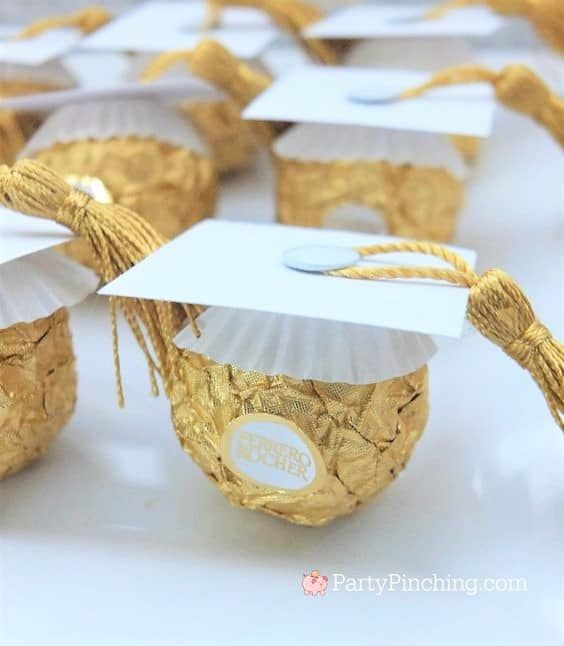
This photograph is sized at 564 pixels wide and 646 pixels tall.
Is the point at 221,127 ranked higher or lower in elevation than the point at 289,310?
lower

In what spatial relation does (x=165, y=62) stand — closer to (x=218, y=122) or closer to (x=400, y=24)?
(x=218, y=122)

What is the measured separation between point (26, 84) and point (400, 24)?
0.45m

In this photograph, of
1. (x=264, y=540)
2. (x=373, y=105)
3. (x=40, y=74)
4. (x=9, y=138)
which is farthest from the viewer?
(x=40, y=74)

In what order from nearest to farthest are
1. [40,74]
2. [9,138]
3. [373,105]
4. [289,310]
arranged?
[289,310]
[373,105]
[9,138]
[40,74]

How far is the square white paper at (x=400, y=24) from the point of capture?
3.62 ft

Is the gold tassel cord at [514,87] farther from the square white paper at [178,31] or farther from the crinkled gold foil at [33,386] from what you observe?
the crinkled gold foil at [33,386]

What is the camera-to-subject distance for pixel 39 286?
66 centimetres

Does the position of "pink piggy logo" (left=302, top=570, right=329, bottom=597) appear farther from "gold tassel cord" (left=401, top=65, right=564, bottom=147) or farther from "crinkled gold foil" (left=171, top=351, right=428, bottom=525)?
"gold tassel cord" (left=401, top=65, right=564, bottom=147)

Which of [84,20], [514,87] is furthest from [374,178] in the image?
[84,20]

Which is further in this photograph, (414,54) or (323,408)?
(414,54)

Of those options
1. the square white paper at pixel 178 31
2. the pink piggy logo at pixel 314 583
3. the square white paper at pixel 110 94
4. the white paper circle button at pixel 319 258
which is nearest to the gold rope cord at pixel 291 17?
the square white paper at pixel 178 31

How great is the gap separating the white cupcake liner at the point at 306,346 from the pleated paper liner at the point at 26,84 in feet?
1.65

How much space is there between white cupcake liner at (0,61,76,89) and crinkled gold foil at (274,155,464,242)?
35 cm

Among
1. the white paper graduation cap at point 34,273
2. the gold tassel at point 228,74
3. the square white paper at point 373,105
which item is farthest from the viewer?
the gold tassel at point 228,74
